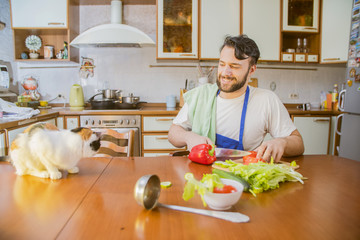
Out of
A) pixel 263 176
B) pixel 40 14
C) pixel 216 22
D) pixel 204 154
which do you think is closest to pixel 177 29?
pixel 216 22

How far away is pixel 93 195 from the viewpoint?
83 centimetres

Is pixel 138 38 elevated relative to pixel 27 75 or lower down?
elevated

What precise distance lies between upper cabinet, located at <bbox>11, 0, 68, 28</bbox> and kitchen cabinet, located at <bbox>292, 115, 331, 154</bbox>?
2878 mm

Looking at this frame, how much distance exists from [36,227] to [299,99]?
3.70 meters

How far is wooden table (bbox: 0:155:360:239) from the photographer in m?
0.62

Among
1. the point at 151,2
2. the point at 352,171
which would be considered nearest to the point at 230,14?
the point at 151,2

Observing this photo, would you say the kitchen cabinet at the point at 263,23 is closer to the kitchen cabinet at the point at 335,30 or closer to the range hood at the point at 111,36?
the kitchen cabinet at the point at 335,30

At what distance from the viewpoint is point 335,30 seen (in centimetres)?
322

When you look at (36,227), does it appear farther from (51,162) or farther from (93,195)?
(51,162)

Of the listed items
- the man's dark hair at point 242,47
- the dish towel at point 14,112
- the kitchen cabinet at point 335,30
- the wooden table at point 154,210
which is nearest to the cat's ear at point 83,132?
the wooden table at point 154,210

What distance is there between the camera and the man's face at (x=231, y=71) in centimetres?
159

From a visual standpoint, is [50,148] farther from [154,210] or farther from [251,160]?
[251,160]

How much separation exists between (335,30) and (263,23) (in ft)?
2.89

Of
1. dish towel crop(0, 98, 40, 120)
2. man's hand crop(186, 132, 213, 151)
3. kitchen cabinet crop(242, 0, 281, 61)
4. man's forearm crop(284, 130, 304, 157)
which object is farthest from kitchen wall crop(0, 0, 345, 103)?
man's forearm crop(284, 130, 304, 157)
